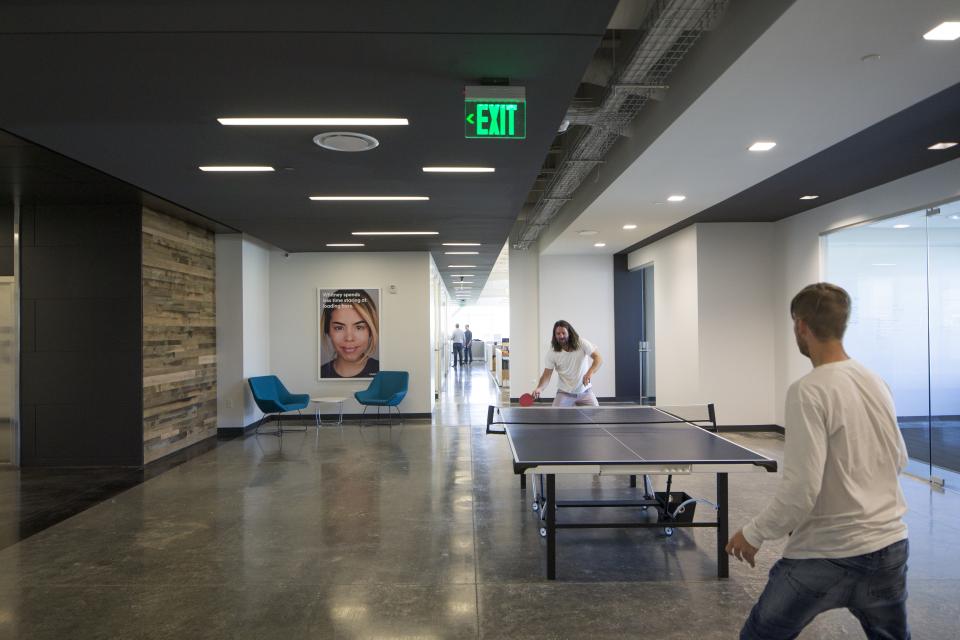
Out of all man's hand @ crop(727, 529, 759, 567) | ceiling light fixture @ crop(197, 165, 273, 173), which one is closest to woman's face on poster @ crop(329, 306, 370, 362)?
ceiling light fixture @ crop(197, 165, 273, 173)

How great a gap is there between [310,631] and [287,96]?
9.38ft

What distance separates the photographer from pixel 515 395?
11984 mm

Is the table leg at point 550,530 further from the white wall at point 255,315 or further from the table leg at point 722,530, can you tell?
the white wall at point 255,315

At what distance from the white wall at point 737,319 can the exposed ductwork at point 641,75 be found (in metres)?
3.18

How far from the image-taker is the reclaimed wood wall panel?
692 centimetres

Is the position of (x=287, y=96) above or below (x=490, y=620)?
above

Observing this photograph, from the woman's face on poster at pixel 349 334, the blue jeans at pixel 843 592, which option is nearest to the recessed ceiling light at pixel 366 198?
the woman's face on poster at pixel 349 334

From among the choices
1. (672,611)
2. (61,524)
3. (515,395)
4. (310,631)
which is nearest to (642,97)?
(672,611)

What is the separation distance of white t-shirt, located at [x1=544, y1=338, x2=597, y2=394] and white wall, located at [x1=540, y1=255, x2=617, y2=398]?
5.30 metres

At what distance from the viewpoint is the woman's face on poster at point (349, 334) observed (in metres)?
10.0

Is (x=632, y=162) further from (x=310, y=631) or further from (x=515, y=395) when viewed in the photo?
(x=515, y=395)

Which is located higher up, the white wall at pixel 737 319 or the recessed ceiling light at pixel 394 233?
the recessed ceiling light at pixel 394 233

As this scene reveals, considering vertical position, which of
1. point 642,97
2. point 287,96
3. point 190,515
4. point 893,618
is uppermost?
point 642,97

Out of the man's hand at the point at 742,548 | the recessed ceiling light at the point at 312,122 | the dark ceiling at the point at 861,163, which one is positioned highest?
the dark ceiling at the point at 861,163
